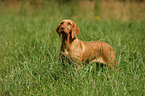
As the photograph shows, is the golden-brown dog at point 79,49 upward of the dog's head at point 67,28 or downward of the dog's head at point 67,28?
downward

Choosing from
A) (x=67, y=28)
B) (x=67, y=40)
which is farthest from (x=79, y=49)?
(x=67, y=28)

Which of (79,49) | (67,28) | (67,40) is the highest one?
(67,28)

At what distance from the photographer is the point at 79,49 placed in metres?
2.86

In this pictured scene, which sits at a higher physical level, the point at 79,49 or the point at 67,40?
Result: the point at 67,40

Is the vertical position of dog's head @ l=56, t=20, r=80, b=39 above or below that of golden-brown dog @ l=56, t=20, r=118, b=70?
above

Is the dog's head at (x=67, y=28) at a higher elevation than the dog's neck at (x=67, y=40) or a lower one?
higher

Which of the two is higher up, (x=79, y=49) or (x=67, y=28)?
(x=67, y=28)

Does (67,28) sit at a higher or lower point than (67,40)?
higher

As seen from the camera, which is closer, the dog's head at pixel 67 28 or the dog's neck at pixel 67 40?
the dog's head at pixel 67 28

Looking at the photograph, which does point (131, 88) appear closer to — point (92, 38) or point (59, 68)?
point (59, 68)

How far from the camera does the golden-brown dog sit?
2797 mm

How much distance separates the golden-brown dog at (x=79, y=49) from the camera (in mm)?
2797

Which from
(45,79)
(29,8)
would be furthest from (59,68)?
(29,8)

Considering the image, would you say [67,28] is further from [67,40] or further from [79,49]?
[79,49]
